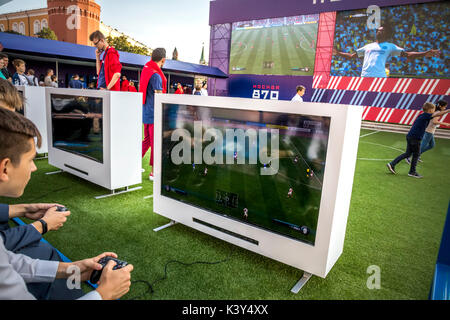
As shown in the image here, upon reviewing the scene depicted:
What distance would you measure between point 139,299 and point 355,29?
19331 millimetres

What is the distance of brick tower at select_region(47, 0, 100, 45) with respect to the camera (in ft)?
138

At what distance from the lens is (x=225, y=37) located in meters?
23.5

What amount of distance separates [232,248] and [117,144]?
1.84 metres

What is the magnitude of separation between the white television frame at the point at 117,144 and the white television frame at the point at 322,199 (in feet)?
3.94

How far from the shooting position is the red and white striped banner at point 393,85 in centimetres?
1429

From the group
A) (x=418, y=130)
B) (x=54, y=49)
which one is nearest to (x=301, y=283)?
(x=418, y=130)

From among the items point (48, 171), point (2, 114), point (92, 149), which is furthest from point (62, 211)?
point (48, 171)

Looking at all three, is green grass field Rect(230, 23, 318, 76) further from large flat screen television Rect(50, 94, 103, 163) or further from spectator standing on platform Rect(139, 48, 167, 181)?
large flat screen television Rect(50, 94, 103, 163)

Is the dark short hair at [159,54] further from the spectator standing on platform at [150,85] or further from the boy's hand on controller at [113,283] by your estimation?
the boy's hand on controller at [113,283]

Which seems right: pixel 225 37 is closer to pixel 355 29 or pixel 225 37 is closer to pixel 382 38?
pixel 355 29

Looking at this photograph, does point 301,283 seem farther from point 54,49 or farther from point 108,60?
point 54,49

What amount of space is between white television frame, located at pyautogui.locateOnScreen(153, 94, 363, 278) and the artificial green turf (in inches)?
7.0

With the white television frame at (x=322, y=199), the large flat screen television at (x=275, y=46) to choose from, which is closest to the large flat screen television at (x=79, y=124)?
the white television frame at (x=322, y=199)

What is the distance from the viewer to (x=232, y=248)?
2.40m
